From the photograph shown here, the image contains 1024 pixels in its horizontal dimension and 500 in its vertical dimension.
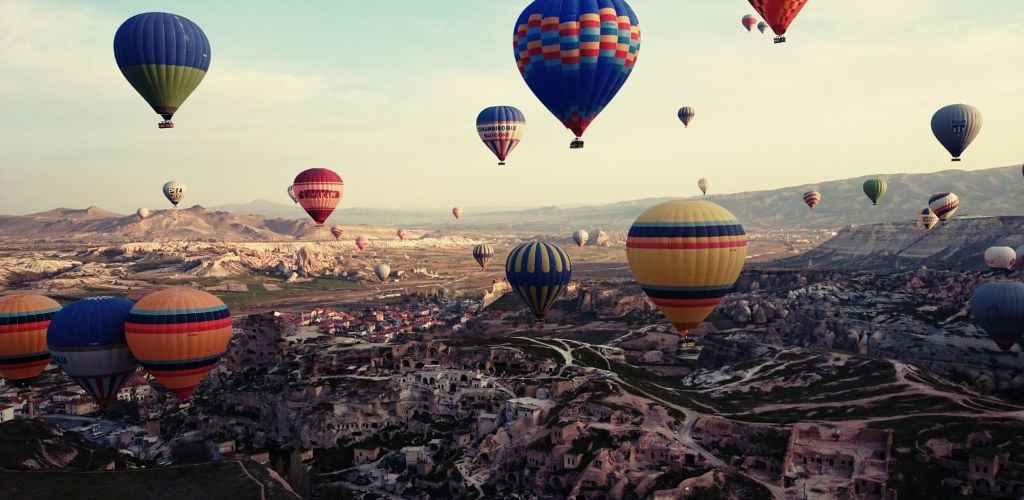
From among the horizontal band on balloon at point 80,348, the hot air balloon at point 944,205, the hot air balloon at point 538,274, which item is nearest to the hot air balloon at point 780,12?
the hot air balloon at point 538,274

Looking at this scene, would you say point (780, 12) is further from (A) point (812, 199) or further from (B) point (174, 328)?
(A) point (812, 199)

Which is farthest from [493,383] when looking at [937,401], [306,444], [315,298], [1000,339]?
[315,298]

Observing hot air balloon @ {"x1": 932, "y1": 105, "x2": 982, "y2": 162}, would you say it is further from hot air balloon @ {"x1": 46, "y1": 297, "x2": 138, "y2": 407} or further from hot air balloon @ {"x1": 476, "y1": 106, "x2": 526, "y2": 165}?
hot air balloon @ {"x1": 46, "y1": 297, "x2": 138, "y2": 407}

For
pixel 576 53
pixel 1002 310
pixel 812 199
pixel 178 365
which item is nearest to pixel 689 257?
pixel 576 53

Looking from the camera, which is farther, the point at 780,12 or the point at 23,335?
the point at 23,335

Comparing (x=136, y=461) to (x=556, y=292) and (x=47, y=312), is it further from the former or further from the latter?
(x=556, y=292)

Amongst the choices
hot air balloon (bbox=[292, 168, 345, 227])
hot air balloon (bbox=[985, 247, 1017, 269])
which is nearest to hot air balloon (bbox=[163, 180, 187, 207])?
hot air balloon (bbox=[292, 168, 345, 227])
